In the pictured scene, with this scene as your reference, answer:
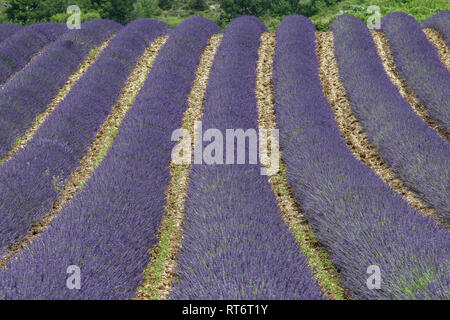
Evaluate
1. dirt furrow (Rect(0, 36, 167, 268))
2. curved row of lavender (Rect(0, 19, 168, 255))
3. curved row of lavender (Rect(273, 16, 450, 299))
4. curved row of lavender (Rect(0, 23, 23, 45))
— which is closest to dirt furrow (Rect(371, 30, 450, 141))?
curved row of lavender (Rect(273, 16, 450, 299))

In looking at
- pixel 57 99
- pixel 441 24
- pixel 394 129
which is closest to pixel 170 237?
pixel 394 129

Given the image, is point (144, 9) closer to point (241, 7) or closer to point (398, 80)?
point (241, 7)

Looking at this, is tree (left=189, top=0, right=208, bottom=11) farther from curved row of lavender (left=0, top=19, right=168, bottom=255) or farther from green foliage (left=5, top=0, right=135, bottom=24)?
curved row of lavender (left=0, top=19, right=168, bottom=255)

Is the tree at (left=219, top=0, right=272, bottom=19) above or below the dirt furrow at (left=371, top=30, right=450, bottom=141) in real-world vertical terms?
below

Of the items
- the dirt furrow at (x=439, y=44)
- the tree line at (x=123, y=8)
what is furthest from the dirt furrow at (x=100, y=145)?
the tree line at (x=123, y=8)
